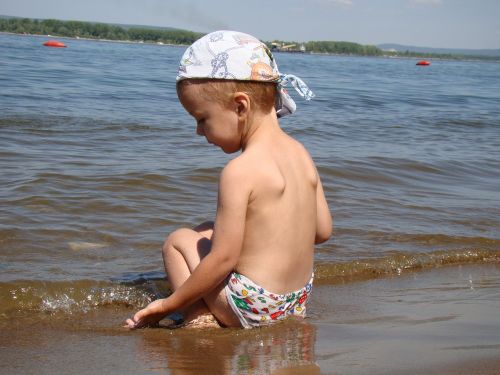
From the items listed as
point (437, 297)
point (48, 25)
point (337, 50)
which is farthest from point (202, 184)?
point (337, 50)

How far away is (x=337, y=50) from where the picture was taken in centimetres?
11644

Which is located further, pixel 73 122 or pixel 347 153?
pixel 73 122

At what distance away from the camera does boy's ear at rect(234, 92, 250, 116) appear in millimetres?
2795

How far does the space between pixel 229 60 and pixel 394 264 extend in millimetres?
2052

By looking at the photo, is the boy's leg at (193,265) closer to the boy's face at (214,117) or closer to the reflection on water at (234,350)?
the reflection on water at (234,350)

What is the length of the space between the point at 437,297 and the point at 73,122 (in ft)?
21.2

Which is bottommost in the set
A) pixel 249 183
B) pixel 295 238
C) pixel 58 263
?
pixel 58 263

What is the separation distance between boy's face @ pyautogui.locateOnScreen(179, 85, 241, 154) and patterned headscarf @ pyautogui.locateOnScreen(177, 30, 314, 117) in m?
0.07

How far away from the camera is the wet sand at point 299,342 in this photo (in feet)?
8.01

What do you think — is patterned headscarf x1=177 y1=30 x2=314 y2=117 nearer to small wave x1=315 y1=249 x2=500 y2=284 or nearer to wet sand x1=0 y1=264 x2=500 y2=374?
wet sand x1=0 y1=264 x2=500 y2=374

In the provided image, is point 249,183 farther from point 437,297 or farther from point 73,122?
point 73,122

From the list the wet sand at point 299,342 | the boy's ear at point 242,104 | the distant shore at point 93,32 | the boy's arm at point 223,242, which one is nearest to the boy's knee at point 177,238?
the boy's arm at point 223,242

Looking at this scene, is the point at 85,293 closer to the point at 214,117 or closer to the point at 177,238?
the point at 177,238

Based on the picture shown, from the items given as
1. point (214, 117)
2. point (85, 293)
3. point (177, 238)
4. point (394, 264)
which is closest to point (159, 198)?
point (394, 264)
